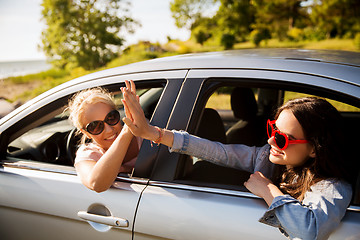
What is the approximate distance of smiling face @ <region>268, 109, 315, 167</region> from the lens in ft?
4.31

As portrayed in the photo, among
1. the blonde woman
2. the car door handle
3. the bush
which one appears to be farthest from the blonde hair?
the bush

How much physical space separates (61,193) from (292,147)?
3.59 feet

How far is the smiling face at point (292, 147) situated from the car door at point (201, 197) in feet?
0.47

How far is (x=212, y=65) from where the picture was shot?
156 cm

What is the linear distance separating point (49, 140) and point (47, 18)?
21.8 meters

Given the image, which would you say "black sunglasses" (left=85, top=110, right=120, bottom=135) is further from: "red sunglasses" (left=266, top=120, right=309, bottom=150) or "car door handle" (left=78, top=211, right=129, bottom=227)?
"red sunglasses" (left=266, top=120, right=309, bottom=150)

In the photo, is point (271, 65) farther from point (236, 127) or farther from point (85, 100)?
point (236, 127)

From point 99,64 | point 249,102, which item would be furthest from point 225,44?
point 249,102

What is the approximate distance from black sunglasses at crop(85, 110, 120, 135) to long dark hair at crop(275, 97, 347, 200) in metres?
0.86

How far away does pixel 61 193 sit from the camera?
1597mm

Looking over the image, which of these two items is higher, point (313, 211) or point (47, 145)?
point (313, 211)

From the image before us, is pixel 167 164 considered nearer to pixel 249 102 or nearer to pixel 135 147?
pixel 135 147

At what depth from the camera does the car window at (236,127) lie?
5.52ft

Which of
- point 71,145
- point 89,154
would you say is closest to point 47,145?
point 71,145
